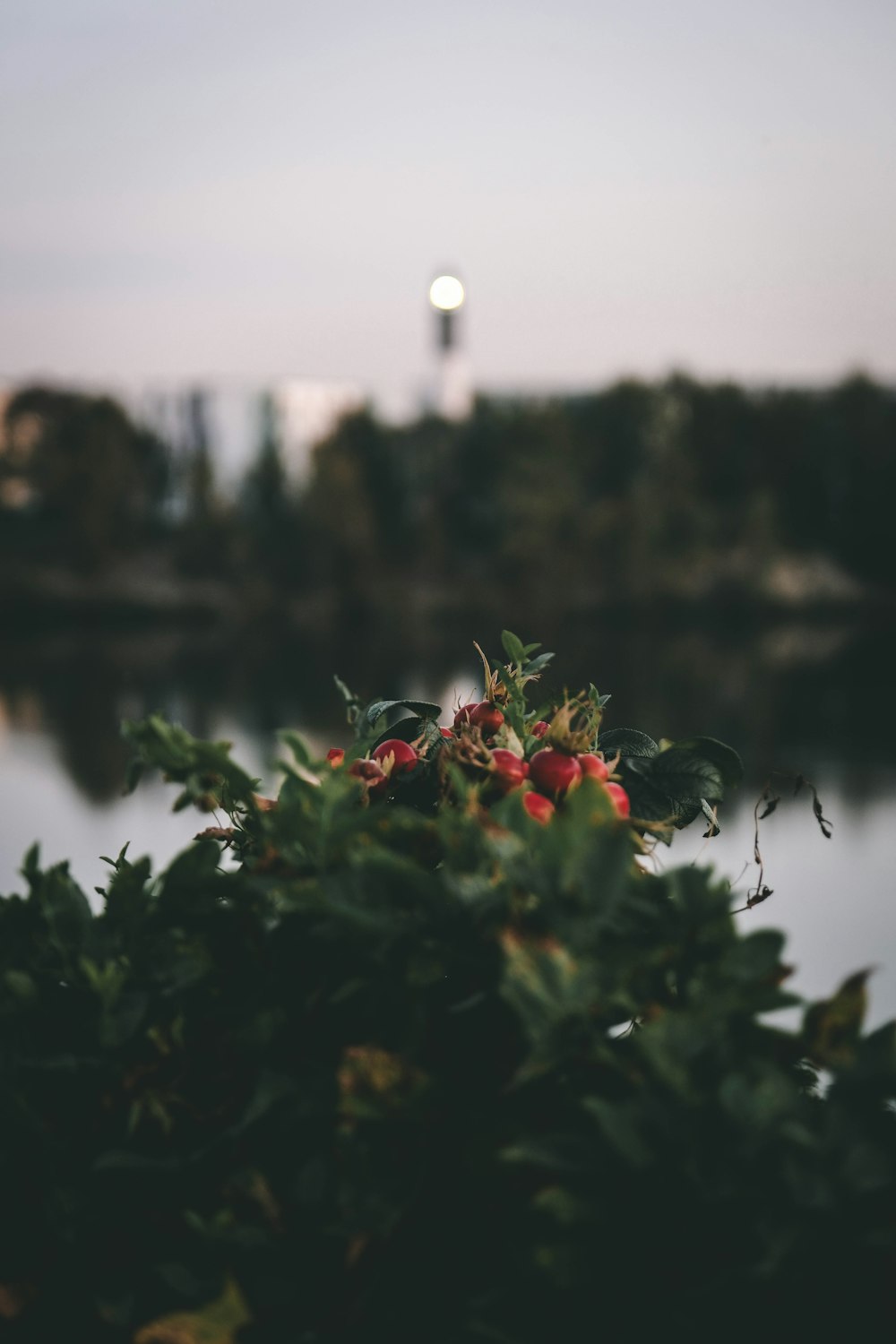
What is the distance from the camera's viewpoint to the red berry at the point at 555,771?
4.93 ft

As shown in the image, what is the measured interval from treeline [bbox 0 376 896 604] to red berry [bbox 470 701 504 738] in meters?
62.9

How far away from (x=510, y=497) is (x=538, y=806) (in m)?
66.9

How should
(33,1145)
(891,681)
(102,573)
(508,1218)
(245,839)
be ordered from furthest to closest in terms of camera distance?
(102,573), (891,681), (245,839), (33,1145), (508,1218)

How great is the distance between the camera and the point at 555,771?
1506 millimetres

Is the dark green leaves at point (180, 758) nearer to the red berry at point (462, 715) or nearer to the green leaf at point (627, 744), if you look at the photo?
the red berry at point (462, 715)

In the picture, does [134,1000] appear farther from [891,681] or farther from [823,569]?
[823,569]

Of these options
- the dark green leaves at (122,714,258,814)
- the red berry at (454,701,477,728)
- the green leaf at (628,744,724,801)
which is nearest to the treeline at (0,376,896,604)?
the red berry at (454,701,477,728)

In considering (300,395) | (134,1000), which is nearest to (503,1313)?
(134,1000)

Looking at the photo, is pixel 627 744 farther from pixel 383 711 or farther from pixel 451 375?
pixel 451 375

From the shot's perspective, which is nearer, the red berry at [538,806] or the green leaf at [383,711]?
the red berry at [538,806]

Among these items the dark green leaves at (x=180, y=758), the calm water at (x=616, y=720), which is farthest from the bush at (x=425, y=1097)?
the calm water at (x=616, y=720)

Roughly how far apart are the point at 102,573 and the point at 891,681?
37.8 metres

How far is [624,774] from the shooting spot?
1.70 m

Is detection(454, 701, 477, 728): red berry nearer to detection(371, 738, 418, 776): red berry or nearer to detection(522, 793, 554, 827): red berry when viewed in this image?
detection(371, 738, 418, 776): red berry
